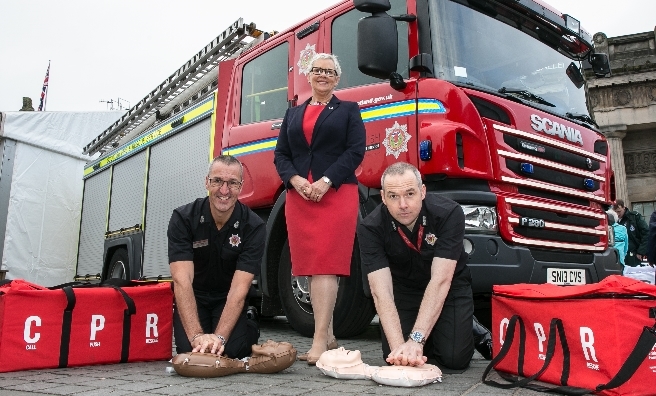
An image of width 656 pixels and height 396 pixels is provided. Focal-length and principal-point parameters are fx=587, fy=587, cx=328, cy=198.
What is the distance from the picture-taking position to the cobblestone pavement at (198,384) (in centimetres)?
255

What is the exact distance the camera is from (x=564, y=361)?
2.54 meters

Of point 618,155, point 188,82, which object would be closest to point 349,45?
point 188,82

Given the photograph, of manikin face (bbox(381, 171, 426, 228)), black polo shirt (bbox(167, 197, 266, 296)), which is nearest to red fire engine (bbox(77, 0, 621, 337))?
manikin face (bbox(381, 171, 426, 228))

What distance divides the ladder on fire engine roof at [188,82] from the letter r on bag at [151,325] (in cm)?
311

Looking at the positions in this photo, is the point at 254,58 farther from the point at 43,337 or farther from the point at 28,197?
the point at 28,197

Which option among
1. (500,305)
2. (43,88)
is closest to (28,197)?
(500,305)

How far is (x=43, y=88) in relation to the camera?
19266 mm

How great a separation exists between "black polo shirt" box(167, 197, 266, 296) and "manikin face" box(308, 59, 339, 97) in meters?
0.85

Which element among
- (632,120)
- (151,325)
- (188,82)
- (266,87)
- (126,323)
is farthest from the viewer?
(632,120)

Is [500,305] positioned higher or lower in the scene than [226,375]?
higher

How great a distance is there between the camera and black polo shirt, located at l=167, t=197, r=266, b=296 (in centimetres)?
328

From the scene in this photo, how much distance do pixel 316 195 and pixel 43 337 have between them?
1.68m

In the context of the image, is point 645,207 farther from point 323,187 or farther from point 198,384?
point 198,384

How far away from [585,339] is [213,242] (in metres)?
1.98
